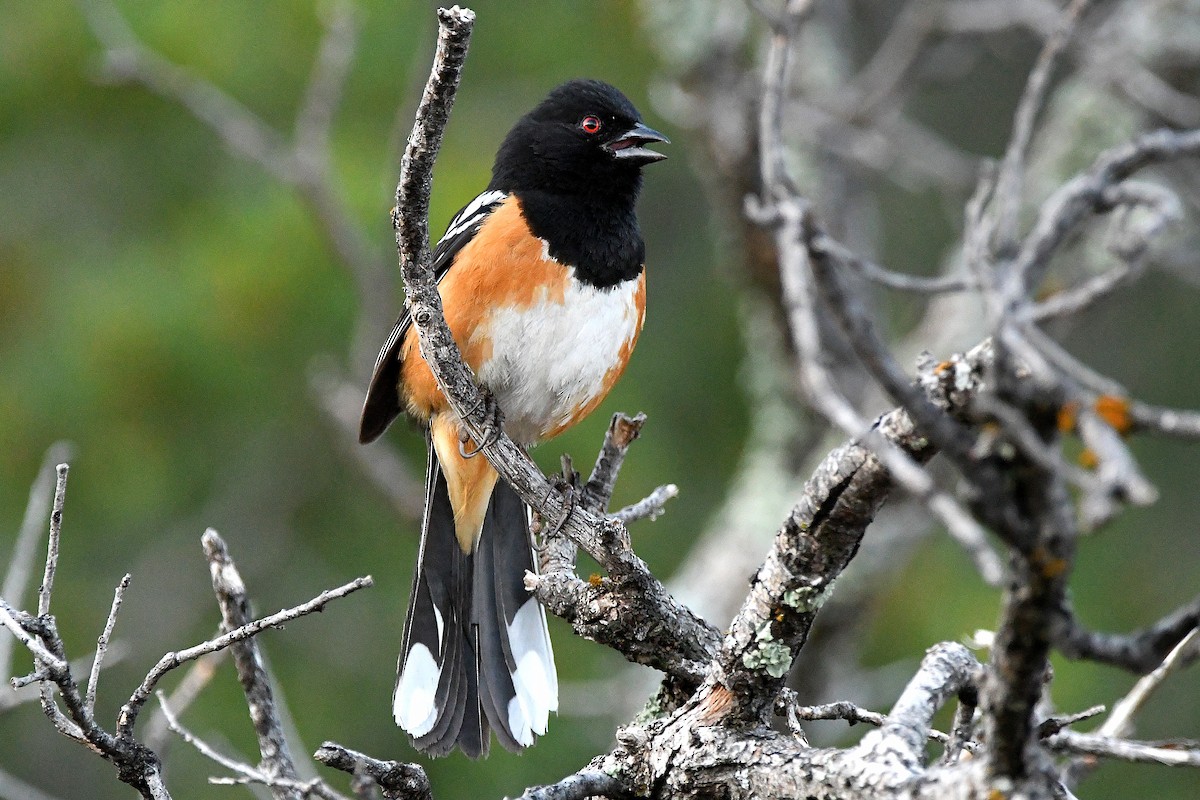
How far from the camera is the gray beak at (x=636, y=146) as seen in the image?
3.09 meters

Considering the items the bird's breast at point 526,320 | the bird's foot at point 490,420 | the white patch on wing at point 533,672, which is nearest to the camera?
the bird's foot at point 490,420

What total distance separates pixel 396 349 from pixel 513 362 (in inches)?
13.9

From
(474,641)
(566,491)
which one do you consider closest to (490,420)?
(566,491)

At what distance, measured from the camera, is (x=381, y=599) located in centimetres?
475

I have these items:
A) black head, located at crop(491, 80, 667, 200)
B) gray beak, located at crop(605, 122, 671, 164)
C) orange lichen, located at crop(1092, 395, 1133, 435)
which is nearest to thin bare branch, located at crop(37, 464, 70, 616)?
orange lichen, located at crop(1092, 395, 1133, 435)

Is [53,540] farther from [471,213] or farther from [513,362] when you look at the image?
[471,213]

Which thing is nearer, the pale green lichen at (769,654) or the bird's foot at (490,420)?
the pale green lichen at (769,654)

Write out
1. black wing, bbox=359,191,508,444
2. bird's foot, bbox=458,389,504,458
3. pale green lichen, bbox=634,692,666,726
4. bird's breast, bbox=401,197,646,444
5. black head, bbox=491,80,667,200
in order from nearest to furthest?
pale green lichen, bbox=634,692,666,726
bird's foot, bbox=458,389,504,458
bird's breast, bbox=401,197,646,444
black wing, bbox=359,191,508,444
black head, bbox=491,80,667,200

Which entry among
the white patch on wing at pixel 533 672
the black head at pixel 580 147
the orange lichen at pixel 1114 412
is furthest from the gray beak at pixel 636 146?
the orange lichen at pixel 1114 412

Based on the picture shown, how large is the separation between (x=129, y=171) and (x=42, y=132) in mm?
328

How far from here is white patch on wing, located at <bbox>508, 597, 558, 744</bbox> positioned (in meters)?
2.54

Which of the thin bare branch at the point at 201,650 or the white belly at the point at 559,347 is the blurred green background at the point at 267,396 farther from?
the thin bare branch at the point at 201,650

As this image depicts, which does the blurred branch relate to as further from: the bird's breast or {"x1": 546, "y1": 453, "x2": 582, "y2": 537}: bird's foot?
the bird's breast

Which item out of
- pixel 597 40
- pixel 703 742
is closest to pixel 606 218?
pixel 703 742
